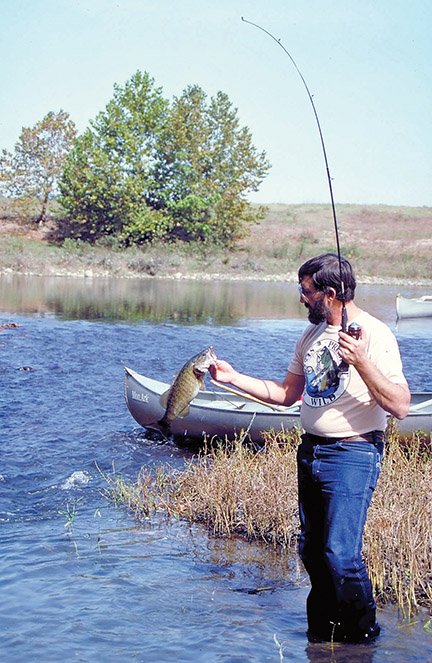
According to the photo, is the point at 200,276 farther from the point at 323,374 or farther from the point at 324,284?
the point at 323,374

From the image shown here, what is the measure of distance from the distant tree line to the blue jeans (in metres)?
50.9

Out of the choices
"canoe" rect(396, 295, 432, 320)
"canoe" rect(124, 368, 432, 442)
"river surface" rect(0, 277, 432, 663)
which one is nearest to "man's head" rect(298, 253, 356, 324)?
"river surface" rect(0, 277, 432, 663)

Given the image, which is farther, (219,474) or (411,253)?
(411,253)

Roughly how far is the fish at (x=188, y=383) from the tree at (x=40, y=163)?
2243 inches

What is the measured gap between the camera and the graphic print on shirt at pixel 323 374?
4.42 m

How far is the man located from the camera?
4371 mm

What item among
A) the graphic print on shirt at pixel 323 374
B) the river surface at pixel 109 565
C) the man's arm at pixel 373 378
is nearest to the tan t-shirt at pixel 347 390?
the graphic print on shirt at pixel 323 374

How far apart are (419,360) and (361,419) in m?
17.1

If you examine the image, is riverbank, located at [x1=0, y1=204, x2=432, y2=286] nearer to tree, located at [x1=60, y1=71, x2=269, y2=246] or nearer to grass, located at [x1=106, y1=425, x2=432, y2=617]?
tree, located at [x1=60, y1=71, x2=269, y2=246]

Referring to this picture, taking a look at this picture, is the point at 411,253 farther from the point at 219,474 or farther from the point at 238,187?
the point at 219,474

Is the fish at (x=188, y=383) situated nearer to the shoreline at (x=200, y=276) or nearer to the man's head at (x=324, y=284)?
the man's head at (x=324, y=284)

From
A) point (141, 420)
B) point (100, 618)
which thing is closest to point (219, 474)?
point (100, 618)

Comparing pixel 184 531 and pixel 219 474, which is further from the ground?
pixel 219 474

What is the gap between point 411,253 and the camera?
64.8 m
